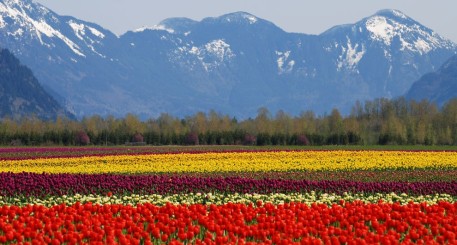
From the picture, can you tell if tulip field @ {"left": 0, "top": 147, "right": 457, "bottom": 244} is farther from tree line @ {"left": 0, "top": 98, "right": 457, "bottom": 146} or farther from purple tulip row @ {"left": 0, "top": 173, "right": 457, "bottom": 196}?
tree line @ {"left": 0, "top": 98, "right": 457, "bottom": 146}

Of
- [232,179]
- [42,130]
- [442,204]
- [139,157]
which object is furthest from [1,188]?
[42,130]

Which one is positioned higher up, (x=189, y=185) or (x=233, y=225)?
(x=189, y=185)

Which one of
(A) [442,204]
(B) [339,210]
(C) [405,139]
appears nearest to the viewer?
(B) [339,210]

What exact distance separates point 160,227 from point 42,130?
295ft

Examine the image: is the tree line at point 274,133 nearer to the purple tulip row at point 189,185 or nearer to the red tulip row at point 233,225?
the purple tulip row at point 189,185

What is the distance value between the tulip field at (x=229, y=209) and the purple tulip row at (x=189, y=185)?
3cm

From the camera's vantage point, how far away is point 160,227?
11469mm

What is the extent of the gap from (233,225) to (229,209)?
187 centimetres

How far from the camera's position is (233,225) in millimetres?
11695

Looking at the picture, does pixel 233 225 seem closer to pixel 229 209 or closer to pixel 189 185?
pixel 229 209

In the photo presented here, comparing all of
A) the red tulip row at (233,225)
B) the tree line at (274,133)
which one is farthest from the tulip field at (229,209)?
the tree line at (274,133)

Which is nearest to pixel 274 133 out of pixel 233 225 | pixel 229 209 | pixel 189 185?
pixel 189 185

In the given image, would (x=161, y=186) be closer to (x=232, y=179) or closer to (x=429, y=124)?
(x=232, y=179)

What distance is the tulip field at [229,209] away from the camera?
11.3 meters
